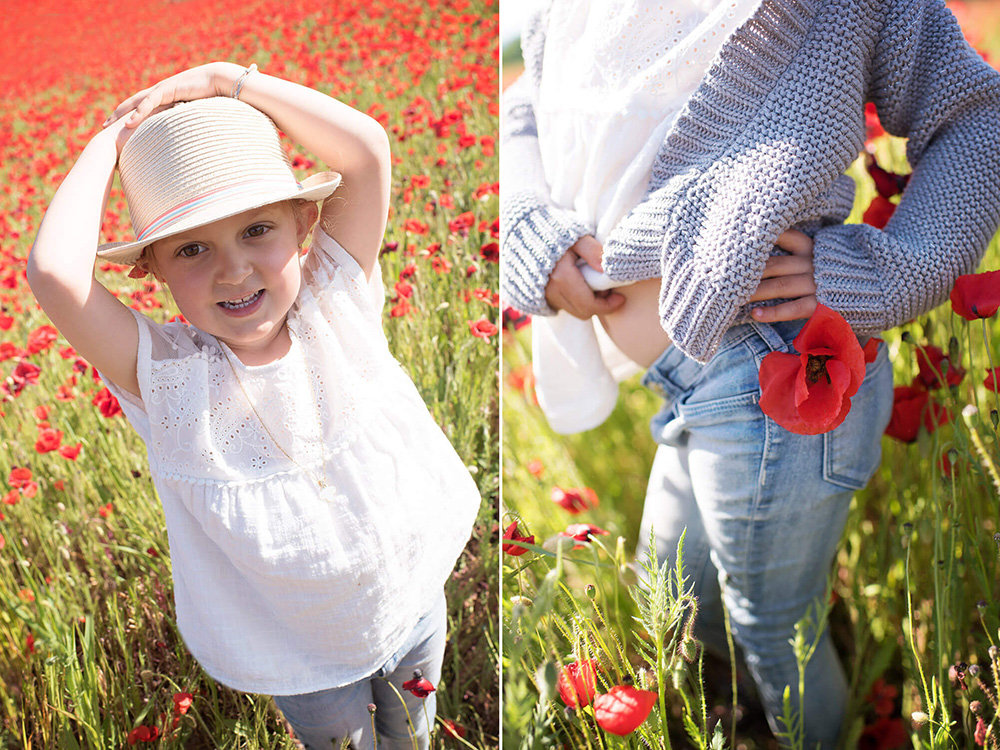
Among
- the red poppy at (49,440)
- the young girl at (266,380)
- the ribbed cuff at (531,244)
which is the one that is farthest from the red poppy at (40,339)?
the ribbed cuff at (531,244)

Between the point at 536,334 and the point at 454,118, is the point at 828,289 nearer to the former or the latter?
the point at 536,334

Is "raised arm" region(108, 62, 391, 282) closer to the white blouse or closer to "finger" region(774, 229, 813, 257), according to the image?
the white blouse

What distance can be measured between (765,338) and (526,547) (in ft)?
1.09

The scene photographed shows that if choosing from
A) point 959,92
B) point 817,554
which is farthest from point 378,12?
point 817,554

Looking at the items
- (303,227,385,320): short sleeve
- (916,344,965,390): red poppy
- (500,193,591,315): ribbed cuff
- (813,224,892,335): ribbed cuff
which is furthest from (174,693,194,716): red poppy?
(916,344,965,390): red poppy

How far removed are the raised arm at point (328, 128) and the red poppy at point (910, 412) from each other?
70 cm

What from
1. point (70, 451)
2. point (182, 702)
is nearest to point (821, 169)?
point (182, 702)

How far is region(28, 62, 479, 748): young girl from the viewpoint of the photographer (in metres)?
0.70

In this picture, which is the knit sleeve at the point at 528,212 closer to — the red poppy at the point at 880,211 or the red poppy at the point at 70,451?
the red poppy at the point at 880,211

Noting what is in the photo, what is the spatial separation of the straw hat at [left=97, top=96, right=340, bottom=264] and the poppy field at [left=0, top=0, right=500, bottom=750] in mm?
424

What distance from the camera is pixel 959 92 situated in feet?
2.37

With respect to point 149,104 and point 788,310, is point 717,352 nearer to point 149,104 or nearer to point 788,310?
point 788,310

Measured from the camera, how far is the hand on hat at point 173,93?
0.72 m

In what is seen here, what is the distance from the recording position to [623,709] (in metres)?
0.59
